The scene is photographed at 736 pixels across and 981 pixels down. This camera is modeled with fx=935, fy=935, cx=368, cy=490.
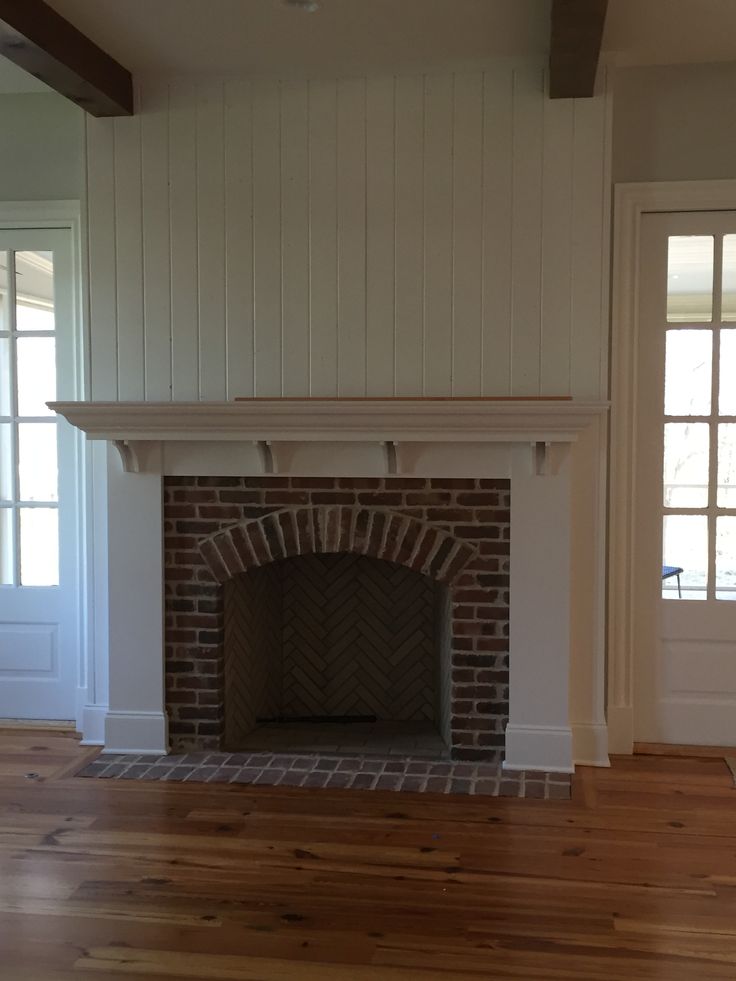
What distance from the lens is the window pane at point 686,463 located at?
12.4ft

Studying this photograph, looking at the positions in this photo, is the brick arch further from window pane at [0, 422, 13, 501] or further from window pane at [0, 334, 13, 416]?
window pane at [0, 334, 13, 416]

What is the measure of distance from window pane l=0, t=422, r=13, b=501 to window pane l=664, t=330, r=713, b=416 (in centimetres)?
281

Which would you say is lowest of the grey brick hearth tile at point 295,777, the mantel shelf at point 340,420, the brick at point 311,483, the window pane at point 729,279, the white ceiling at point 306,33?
the grey brick hearth tile at point 295,777

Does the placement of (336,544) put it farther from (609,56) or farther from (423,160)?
(609,56)

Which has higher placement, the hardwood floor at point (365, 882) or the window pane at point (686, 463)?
the window pane at point (686, 463)

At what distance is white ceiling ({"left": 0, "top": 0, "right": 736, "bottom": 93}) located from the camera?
3074 mm

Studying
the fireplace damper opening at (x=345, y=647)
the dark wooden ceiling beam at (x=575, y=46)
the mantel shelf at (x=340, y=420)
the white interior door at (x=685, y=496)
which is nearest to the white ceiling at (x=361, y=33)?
the dark wooden ceiling beam at (x=575, y=46)

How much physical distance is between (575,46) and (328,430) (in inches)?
60.4

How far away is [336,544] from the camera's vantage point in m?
3.65

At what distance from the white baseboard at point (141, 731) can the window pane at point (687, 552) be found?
210 cm

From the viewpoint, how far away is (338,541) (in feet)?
12.0

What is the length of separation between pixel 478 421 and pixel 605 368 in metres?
0.58

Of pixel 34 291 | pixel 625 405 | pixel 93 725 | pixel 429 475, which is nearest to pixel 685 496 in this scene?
pixel 625 405

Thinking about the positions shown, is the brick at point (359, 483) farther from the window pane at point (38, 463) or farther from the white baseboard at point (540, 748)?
the window pane at point (38, 463)
